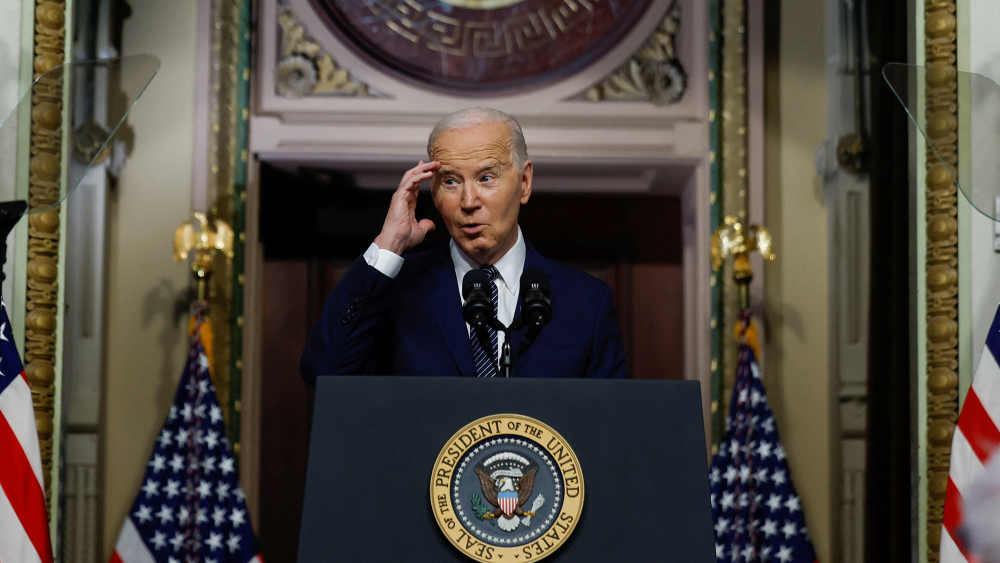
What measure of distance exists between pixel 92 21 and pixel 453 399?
334 centimetres

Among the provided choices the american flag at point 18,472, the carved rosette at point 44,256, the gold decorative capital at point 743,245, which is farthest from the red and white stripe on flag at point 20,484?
the gold decorative capital at point 743,245

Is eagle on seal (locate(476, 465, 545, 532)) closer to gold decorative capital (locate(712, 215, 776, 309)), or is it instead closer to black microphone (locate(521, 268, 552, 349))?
black microphone (locate(521, 268, 552, 349))

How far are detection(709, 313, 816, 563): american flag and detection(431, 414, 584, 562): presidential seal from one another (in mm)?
2517

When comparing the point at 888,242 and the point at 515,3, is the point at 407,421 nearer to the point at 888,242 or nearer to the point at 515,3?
the point at 888,242

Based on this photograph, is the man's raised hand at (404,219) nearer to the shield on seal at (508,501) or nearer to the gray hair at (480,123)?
the gray hair at (480,123)

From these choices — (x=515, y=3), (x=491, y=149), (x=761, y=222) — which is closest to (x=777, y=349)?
(x=761, y=222)

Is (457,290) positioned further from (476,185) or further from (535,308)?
(535,308)

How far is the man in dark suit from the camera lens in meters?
2.02

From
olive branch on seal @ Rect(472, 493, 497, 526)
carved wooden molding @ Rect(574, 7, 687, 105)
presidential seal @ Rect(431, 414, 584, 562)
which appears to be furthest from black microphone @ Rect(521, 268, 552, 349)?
carved wooden molding @ Rect(574, 7, 687, 105)

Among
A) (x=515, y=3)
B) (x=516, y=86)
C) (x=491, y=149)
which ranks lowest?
(x=491, y=149)

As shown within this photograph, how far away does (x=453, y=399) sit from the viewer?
1646 millimetres

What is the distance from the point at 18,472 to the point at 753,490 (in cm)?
260

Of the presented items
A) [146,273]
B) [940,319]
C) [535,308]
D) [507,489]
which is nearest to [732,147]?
[940,319]

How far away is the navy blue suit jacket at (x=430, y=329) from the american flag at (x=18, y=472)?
1.27m
